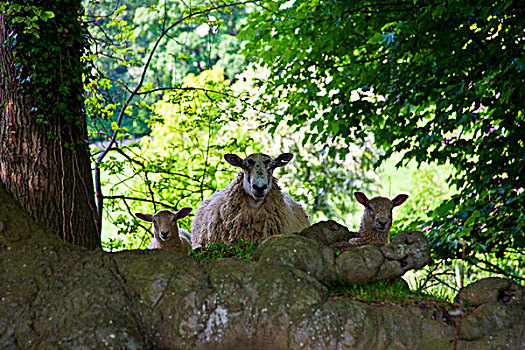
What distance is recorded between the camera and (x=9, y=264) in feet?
11.4

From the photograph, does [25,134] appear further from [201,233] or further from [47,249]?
[201,233]

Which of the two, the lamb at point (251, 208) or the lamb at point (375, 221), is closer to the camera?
the lamb at point (375, 221)

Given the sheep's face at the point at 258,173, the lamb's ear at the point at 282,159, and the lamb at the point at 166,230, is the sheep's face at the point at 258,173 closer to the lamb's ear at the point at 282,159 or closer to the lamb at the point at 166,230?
the lamb's ear at the point at 282,159

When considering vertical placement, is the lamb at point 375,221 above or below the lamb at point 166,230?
below

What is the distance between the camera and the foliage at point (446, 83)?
578 centimetres

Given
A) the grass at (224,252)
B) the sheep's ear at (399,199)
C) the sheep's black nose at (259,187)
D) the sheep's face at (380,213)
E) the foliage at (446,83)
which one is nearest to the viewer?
the grass at (224,252)

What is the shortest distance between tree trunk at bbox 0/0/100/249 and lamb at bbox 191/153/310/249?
217cm

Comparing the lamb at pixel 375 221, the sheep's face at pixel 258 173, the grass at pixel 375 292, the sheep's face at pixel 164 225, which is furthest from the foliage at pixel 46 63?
the lamb at pixel 375 221

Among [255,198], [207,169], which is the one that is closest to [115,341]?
[255,198]

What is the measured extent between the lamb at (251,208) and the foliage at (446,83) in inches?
51.5

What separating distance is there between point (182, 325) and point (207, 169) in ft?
19.9

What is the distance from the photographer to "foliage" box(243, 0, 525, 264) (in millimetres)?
5781

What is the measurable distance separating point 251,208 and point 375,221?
6.32 ft

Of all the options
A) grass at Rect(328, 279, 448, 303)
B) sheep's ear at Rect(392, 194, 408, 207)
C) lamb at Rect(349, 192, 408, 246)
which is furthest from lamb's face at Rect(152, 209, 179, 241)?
sheep's ear at Rect(392, 194, 408, 207)
